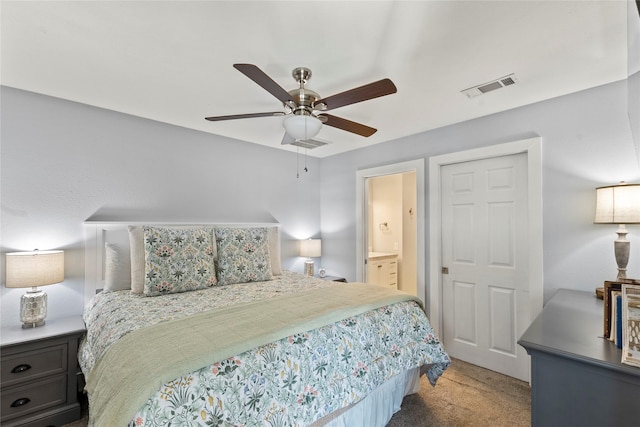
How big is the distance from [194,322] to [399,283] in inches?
163

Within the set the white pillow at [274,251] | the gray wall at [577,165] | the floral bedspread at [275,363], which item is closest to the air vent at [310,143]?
the white pillow at [274,251]

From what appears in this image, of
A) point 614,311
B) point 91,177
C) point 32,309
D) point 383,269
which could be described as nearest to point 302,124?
point 614,311

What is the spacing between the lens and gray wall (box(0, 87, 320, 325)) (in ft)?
7.48

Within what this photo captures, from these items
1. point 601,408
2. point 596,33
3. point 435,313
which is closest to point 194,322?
point 601,408

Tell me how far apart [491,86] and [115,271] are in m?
3.40

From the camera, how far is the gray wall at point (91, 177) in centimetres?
228

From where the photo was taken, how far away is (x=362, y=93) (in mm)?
1670

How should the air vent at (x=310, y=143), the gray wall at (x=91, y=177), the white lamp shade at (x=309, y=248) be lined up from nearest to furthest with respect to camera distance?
1. the gray wall at (x=91, y=177)
2. the air vent at (x=310, y=143)
3. the white lamp shade at (x=309, y=248)

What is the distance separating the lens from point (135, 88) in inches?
90.3

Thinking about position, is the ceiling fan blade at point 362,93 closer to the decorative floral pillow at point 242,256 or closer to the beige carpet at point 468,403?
the decorative floral pillow at point 242,256

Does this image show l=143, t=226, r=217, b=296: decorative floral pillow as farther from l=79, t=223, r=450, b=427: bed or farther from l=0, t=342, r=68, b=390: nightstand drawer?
l=0, t=342, r=68, b=390: nightstand drawer

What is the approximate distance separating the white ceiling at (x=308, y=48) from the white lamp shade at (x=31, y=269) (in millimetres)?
1314

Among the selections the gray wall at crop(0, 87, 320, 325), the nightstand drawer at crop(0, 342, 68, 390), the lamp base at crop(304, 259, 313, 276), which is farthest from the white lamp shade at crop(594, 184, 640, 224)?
the nightstand drawer at crop(0, 342, 68, 390)

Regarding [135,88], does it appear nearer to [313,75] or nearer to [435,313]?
[313,75]
